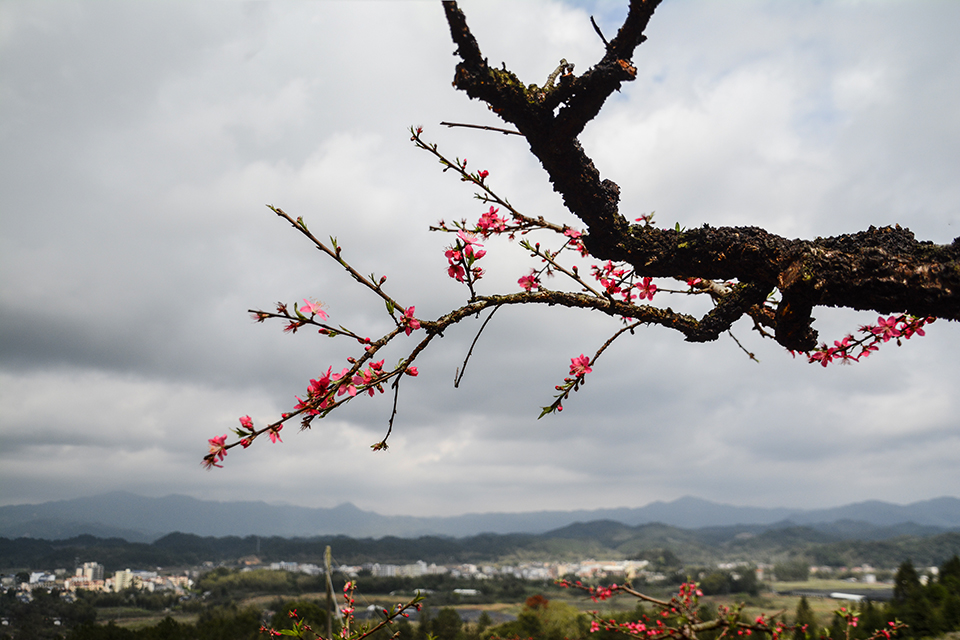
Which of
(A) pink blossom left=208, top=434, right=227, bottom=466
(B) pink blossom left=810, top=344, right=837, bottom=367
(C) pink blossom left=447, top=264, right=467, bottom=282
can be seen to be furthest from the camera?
(B) pink blossom left=810, top=344, right=837, bottom=367

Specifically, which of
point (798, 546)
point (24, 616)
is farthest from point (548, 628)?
point (798, 546)

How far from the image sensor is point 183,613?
62.9m

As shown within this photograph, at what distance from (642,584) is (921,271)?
110m

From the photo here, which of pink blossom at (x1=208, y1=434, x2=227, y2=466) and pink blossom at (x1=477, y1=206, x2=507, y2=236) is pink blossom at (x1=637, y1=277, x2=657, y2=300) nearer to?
pink blossom at (x1=477, y1=206, x2=507, y2=236)

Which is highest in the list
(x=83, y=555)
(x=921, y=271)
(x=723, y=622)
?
(x=921, y=271)

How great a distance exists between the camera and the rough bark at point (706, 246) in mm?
2363

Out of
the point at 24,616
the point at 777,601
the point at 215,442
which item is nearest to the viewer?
the point at 215,442

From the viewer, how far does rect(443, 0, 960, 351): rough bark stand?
2.36 m

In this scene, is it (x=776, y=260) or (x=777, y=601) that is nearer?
(x=776, y=260)

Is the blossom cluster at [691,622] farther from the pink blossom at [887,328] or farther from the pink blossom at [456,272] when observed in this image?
the pink blossom at [456,272]

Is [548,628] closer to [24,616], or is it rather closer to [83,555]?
[24,616]

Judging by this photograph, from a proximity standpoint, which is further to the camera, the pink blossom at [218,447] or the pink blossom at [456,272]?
the pink blossom at [456,272]

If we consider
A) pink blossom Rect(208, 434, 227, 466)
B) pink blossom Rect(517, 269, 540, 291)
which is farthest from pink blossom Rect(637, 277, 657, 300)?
pink blossom Rect(208, 434, 227, 466)

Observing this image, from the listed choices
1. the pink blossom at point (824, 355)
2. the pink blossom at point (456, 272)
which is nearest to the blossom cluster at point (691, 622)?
the pink blossom at point (824, 355)
